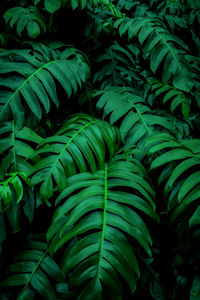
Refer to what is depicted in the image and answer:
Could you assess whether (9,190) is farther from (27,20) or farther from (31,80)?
(27,20)

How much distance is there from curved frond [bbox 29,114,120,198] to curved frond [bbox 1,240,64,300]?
11.6 inches

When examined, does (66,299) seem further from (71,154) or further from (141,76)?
(141,76)

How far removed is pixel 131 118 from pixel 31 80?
546mm

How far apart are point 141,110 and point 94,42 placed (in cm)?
73

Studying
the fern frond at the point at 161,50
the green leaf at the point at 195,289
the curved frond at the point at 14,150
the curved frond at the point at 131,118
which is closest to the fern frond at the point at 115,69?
the fern frond at the point at 161,50

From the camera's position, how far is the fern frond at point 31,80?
1.23m

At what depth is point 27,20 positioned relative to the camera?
1586 millimetres

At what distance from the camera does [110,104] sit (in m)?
1.46

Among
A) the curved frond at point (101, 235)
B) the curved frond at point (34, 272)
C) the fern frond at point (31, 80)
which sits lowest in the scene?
the curved frond at point (34, 272)

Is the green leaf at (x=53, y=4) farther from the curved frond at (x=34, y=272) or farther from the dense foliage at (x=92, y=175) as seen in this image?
the curved frond at (x=34, y=272)

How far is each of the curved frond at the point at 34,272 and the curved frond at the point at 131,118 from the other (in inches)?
26.1

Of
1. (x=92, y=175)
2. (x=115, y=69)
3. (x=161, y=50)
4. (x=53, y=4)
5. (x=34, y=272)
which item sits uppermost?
(x=53, y=4)

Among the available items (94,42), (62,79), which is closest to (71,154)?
(62,79)

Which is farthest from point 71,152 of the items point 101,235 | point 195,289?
point 195,289
